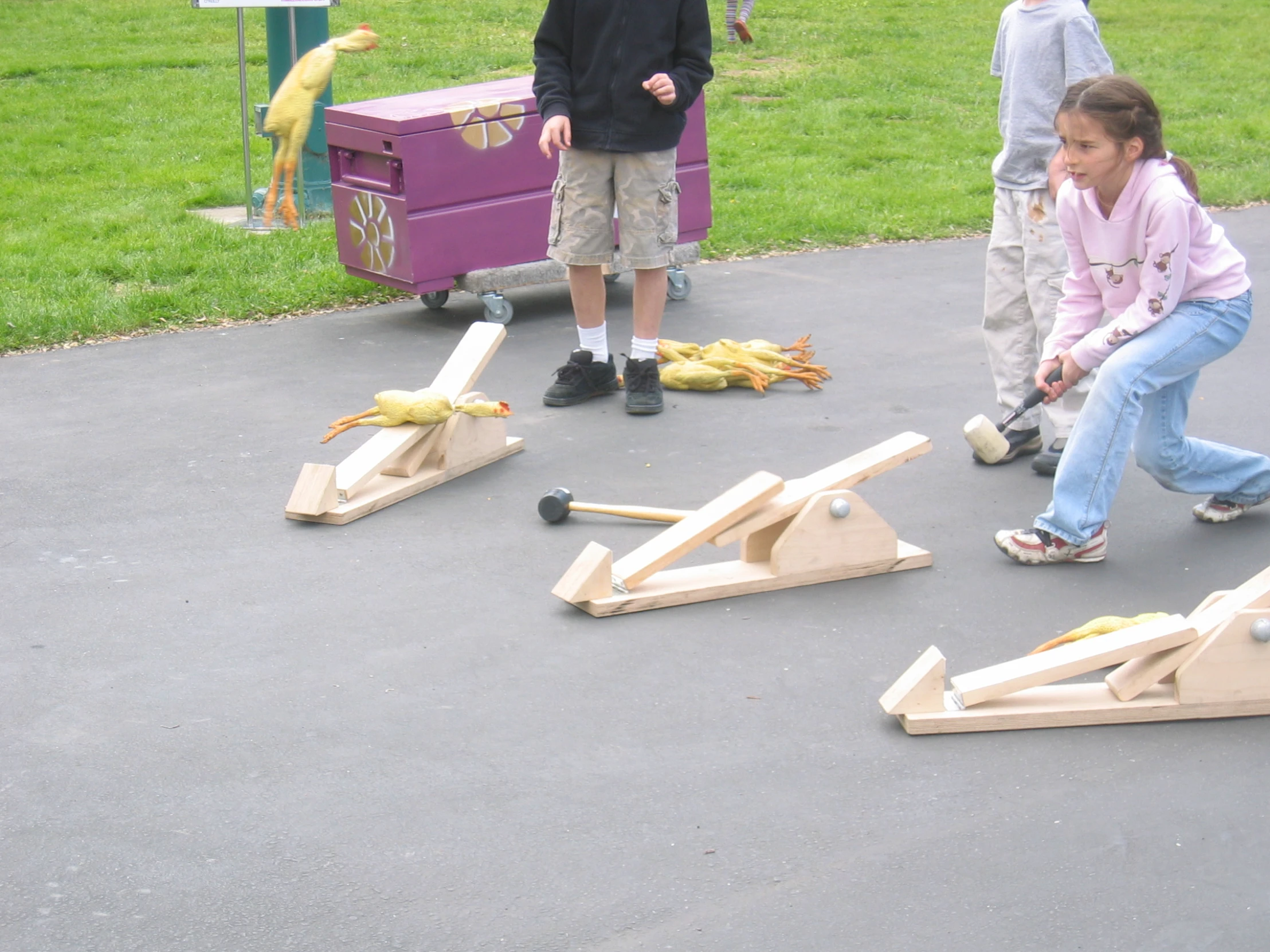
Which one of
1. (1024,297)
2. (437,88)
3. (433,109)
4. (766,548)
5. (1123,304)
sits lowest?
(766,548)

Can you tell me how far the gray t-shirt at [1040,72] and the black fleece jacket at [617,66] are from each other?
118 centimetres

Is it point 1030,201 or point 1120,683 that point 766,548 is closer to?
point 1120,683

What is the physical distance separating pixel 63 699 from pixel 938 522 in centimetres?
257

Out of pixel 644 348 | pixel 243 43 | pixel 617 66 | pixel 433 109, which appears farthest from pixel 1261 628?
pixel 243 43

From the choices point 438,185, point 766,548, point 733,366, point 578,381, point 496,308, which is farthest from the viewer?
point 496,308

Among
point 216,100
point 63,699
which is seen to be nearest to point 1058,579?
point 63,699

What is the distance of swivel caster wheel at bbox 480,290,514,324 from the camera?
22.0 feet

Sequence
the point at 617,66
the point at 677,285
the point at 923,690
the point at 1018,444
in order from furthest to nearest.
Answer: the point at 677,285, the point at 617,66, the point at 1018,444, the point at 923,690

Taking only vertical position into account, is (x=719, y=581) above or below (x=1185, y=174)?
below

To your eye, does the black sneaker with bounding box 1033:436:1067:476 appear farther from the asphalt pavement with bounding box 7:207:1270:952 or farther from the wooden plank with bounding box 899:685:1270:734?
the wooden plank with bounding box 899:685:1270:734

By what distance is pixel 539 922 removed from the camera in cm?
256

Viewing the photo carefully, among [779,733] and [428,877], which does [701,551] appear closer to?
[779,733]

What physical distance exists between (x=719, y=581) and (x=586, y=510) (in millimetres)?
635

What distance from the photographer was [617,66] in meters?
5.40
